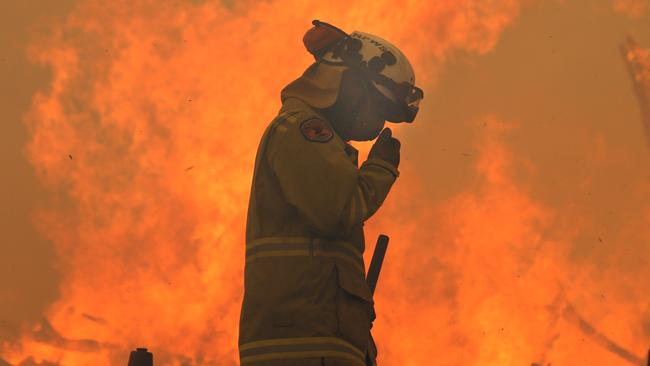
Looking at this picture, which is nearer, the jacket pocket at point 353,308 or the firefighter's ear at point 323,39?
the jacket pocket at point 353,308

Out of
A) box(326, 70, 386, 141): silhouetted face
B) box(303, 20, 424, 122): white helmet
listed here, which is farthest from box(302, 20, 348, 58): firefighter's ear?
box(326, 70, 386, 141): silhouetted face

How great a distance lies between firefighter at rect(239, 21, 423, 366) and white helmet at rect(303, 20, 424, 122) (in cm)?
50

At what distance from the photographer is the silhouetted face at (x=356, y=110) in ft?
16.6

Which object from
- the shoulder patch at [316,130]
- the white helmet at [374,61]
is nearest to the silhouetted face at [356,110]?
the white helmet at [374,61]

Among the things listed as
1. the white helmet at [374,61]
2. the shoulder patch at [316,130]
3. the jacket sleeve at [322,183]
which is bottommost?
the jacket sleeve at [322,183]

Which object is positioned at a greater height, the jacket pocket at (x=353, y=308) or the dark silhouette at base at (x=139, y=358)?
the dark silhouette at base at (x=139, y=358)

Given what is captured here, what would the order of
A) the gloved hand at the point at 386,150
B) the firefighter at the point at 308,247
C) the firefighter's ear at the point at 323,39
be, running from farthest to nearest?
the firefighter's ear at the point at 323,39, the gloved hand at the point at 386,150, the firefighter at the point at 308,247

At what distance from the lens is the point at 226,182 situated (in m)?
14.9

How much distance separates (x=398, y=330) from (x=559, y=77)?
502 cm

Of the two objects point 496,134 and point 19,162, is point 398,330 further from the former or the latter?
point 19,162

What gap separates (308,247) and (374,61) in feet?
4.41

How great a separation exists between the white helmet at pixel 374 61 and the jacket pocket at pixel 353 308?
3.86 feet

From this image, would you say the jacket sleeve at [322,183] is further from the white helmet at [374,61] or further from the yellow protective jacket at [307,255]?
the white helmet at [374,61]

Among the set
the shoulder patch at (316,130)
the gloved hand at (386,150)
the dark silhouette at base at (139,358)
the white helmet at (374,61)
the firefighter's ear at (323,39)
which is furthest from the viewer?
the dark silhouette at base at (139,358)
